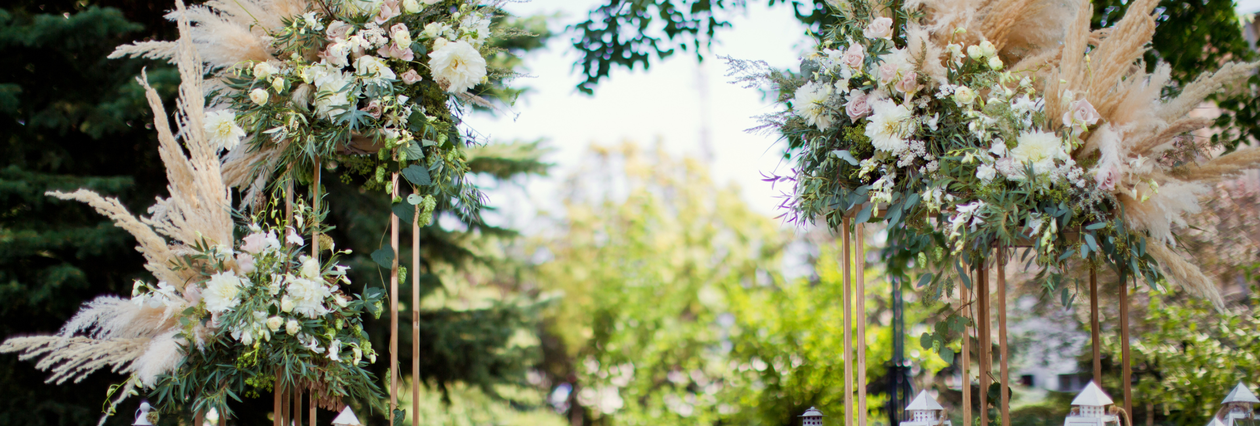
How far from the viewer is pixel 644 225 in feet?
26.6

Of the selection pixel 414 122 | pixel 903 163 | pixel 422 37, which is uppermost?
pixel 422 37

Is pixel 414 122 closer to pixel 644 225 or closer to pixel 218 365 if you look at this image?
pixel 218 365

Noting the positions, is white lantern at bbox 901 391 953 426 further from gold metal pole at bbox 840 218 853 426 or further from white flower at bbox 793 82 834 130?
white flower at bbox 793 82 834 130

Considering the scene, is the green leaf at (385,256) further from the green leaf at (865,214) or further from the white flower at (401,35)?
the green leaf at (865,214)

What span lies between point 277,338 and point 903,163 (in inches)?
58.9

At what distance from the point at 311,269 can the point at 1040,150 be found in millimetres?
1637

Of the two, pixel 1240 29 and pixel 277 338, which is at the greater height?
pixel 1240 29

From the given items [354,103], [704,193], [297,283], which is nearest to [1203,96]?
[354,103]

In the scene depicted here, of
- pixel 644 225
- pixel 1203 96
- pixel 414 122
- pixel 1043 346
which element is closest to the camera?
pixel 1203 96

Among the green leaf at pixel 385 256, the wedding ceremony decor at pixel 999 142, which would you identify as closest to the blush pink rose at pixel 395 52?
the green leaf at pixel 385 256

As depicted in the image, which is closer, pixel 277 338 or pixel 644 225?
pixel 277 338

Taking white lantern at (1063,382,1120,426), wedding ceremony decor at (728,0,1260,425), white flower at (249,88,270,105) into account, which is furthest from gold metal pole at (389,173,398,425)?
white lantern at (1063,382,1120,426)

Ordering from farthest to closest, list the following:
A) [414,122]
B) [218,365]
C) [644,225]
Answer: [644,225]
[414,122]
[218,365]

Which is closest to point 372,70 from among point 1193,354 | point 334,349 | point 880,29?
point 334,349
